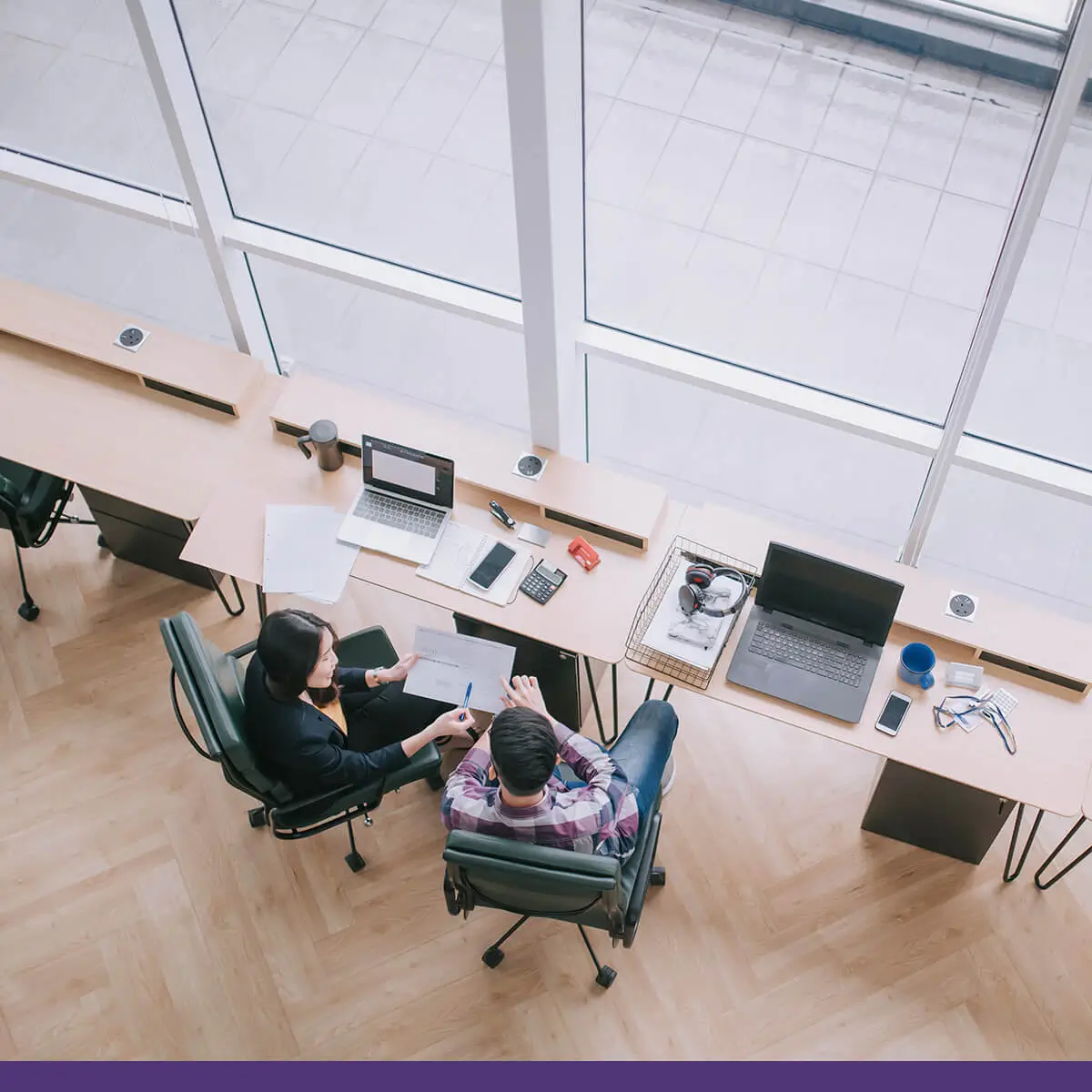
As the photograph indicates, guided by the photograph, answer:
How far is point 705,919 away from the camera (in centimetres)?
377

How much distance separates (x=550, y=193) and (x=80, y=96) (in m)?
1.92

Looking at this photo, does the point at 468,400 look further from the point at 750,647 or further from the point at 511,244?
the point at 750,647

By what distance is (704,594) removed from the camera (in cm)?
350

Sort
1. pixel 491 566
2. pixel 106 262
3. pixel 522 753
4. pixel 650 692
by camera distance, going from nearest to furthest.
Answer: pixel 522 753 < pixel 491 566 < pixel 650 692 < pixel 106 262

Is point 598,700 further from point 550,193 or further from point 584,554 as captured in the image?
point 550,193

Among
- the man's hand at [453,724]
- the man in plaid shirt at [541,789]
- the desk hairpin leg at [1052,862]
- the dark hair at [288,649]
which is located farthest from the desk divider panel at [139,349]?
the desk hairpin leg at [1052,862]

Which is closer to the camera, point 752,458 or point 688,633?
point 688,633

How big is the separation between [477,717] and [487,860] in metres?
0.87

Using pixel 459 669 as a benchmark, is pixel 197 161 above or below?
above

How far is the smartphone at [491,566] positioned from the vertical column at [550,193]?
451mm

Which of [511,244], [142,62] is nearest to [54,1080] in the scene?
[511,244]

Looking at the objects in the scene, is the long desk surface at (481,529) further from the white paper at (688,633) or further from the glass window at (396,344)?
the glass window at (396,344)

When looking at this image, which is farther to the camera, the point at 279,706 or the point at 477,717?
the point at 477,717

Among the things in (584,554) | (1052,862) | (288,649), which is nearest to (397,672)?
(288,649)
